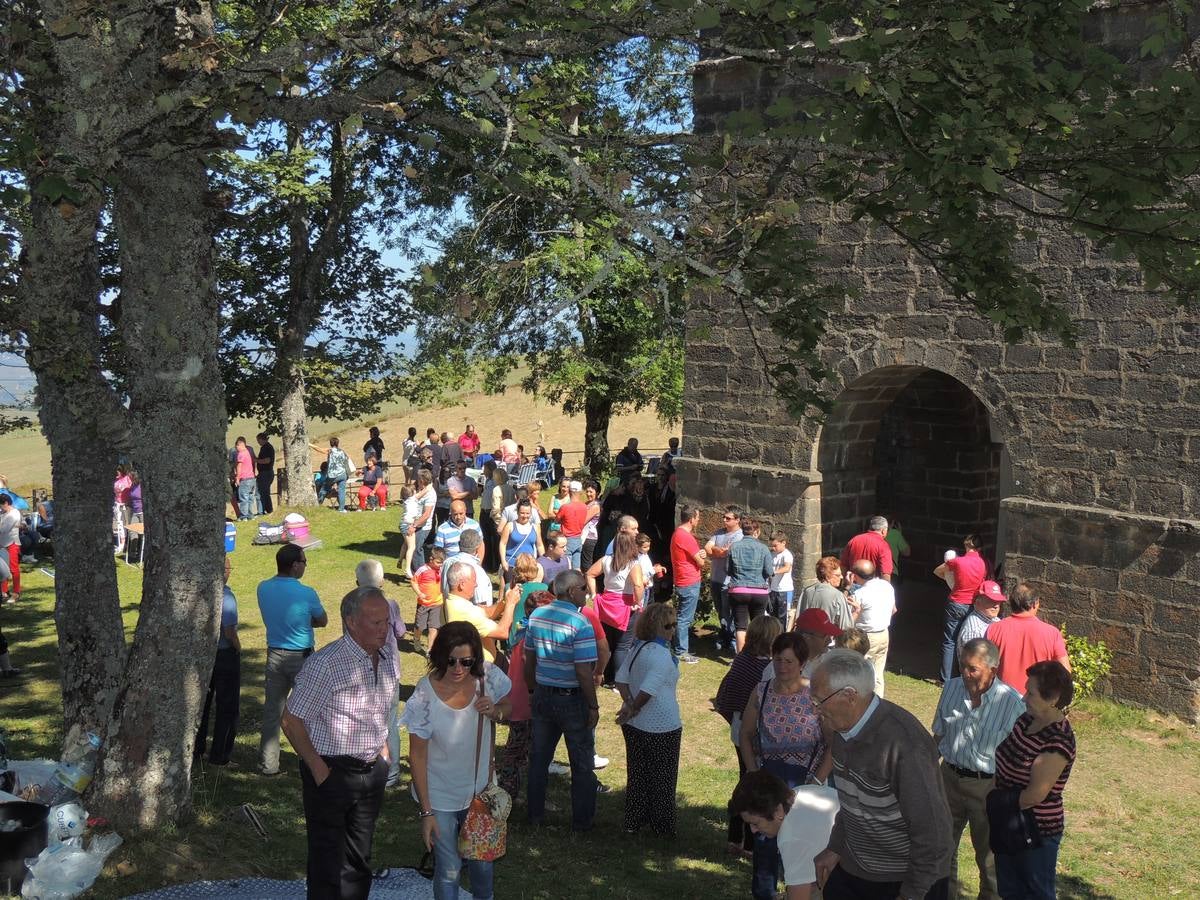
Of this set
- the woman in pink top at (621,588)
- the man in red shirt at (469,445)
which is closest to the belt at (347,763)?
the woman in pink top at (621,588)

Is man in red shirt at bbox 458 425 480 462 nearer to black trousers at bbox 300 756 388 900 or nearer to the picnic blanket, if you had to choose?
the picnic blanket

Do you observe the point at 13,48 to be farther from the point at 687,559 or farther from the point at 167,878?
the point at 687,559

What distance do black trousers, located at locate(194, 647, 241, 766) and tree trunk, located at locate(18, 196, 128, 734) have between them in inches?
28.5

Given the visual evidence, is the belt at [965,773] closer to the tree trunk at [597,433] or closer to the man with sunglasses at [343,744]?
the man with sunglasses at [343,744]

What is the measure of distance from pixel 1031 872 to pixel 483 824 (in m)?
2.42

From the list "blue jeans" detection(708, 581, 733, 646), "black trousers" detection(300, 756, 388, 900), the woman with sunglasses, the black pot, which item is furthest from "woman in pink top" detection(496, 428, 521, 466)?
"black trousers" detection(300, 756, 388, 900)

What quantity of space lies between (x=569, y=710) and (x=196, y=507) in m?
2.48

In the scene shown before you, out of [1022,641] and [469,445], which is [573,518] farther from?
[469,445]

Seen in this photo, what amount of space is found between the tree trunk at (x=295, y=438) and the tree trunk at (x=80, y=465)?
16070 mm

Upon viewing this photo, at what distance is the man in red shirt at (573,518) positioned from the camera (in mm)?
13695

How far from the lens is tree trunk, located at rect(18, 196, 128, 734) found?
690 cm

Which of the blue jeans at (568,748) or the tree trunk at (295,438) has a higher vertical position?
the tree trunk at (295,438)

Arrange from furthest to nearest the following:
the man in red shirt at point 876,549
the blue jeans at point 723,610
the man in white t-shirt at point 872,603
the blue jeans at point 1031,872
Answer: the blue jeans at point 723,610 < the man in red shirt at point 876,549 < the man in white t-shirt at point 872,603 < the blue jeans at point 1031,872

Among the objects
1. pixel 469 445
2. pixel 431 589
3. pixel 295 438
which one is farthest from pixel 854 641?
pixel 469 445
